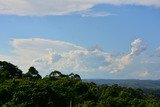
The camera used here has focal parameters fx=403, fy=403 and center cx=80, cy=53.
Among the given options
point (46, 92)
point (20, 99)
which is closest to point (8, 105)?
point (20, 99)

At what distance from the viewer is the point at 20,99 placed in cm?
6022

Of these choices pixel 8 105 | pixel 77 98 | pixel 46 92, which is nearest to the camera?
pixel 8 105

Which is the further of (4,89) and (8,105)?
(4,89)

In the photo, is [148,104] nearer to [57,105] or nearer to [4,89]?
[57,105]

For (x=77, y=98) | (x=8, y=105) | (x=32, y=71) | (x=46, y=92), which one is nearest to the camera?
(x=8, y=105)

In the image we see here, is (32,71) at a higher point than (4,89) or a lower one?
higher

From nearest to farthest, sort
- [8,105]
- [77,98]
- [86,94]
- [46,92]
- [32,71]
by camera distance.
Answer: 1. [8,105]
2. [46,92]
3. [77,98]
4. [86,94]
5. [32,71]

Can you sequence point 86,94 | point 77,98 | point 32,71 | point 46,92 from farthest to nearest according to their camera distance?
point 32,71 → point 86,94 → point 77,98 → point 46,92

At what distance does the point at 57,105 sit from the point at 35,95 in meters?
4.41

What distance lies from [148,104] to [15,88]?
26.2 m

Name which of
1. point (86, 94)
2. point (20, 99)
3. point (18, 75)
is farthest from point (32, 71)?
point (20, 99)

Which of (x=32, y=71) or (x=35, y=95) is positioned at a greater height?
(x=32, y=71)

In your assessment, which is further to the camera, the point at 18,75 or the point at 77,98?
the point at 18,75

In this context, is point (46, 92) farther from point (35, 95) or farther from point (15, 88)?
point (15, 88)
